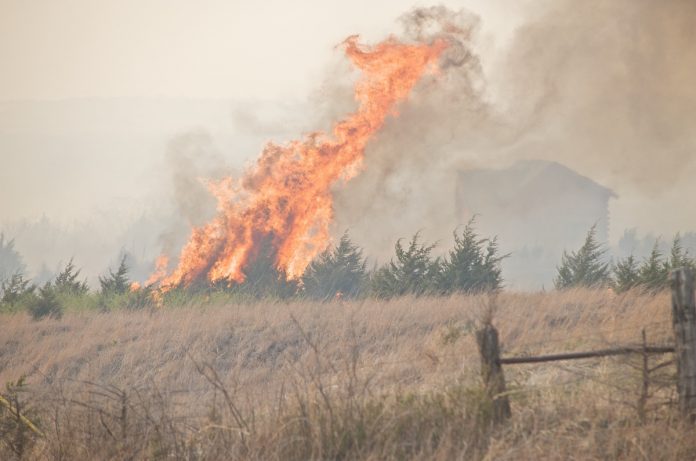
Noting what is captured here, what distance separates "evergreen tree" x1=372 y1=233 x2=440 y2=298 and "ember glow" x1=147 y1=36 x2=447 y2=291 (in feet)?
16.9

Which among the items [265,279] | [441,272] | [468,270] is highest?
[468,270]

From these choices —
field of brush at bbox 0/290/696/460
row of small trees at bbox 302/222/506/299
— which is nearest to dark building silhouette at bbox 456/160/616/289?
row of small trees at bbox 302/222/506/299

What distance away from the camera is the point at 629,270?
18234 mm

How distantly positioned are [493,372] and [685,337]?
5.44ft

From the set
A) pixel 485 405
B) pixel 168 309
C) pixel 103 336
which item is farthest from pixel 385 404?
pixel 168 309

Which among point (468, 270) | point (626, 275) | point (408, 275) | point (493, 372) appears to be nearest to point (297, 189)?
point (408, 275)

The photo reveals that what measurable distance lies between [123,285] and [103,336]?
26.6 feet

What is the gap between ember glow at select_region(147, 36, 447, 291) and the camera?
84.7 feet

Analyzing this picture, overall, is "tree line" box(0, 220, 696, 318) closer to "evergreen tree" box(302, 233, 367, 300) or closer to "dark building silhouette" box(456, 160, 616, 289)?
"evergreen tree" box(302, 233, 367, 300)

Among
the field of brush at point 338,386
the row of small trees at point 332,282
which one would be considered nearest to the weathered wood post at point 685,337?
the field of brush at point 338,386

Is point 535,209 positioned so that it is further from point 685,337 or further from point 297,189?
point 685,337

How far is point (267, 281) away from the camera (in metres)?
24.2

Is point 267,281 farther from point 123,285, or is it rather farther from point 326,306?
point 326,306

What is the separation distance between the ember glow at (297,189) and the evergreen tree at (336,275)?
3.98 ft
